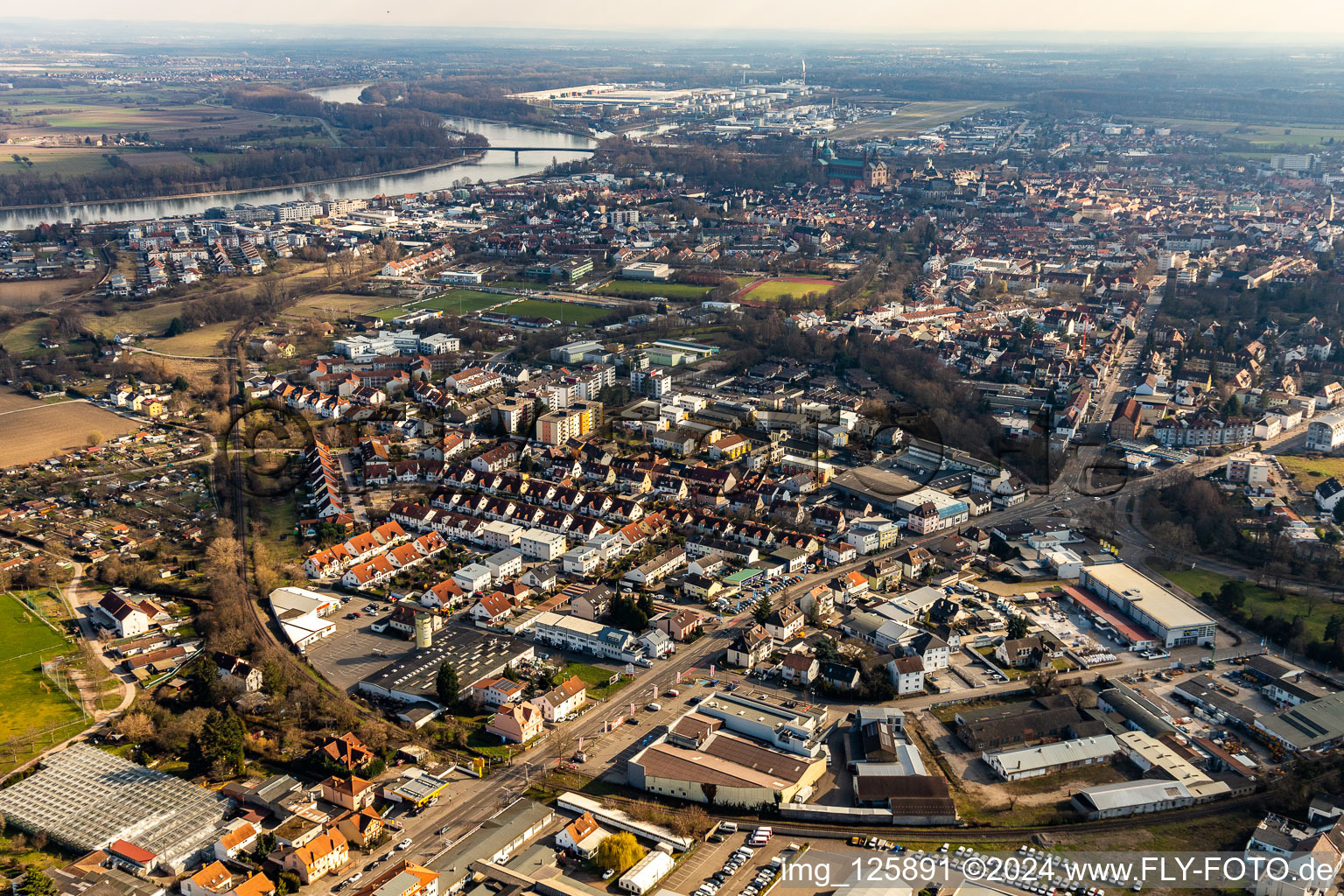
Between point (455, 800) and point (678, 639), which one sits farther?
point (678, 639)

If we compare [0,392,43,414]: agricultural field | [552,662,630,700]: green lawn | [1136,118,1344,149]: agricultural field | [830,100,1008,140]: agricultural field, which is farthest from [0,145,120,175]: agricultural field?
[1136,118,1344,149]: agricultural field

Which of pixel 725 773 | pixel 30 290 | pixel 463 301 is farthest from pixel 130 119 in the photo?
pixel 725 773

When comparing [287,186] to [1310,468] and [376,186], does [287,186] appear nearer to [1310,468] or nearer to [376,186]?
[376,186]

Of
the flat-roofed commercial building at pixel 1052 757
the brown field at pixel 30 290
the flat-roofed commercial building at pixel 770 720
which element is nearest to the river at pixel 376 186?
the brown field at pixel 30 290

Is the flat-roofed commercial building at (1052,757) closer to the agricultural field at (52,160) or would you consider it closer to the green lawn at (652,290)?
the green lawn at (652,290)

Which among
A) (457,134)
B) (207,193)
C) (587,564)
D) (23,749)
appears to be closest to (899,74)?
(457,134)

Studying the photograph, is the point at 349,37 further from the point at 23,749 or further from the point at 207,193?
the point at 23,749
